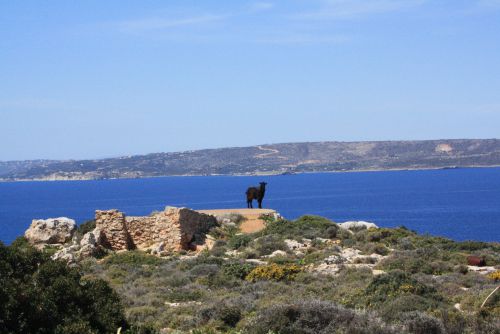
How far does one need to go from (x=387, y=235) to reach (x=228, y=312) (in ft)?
51.3

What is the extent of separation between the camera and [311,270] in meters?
21.8

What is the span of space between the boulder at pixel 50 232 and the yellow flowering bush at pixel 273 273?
445 inches

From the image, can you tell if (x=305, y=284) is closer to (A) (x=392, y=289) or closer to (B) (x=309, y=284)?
(B) (x=309, y=284)

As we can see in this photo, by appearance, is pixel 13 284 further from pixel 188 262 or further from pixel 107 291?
pixel 188 262

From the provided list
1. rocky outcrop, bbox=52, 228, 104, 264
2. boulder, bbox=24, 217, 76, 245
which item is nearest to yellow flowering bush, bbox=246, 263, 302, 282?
rocky outcrop, bbox=52, 228, 104, 264

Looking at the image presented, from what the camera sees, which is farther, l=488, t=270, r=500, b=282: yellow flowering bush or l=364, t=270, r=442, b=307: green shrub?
l=488, t=270, r=500, b=282: yellow flowering bush

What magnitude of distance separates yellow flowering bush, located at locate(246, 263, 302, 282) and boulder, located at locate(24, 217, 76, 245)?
11297mm

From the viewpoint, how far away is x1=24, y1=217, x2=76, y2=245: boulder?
28.4 m

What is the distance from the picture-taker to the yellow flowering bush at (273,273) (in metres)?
19.8

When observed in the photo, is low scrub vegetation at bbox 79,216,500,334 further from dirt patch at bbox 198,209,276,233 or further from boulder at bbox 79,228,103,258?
boulder at bbox 79,228,103,258

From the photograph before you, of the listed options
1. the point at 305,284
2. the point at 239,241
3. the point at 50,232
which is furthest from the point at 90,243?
the point at 305,284

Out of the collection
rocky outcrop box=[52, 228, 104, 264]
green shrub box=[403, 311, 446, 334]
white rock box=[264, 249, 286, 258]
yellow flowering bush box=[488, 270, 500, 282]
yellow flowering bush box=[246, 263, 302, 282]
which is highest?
green shrub box=[403, 311, 446, 334]

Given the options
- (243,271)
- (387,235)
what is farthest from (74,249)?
(387,235)

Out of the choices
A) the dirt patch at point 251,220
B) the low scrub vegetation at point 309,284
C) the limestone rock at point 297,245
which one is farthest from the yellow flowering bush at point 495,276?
the dirt patch at point 251,220
